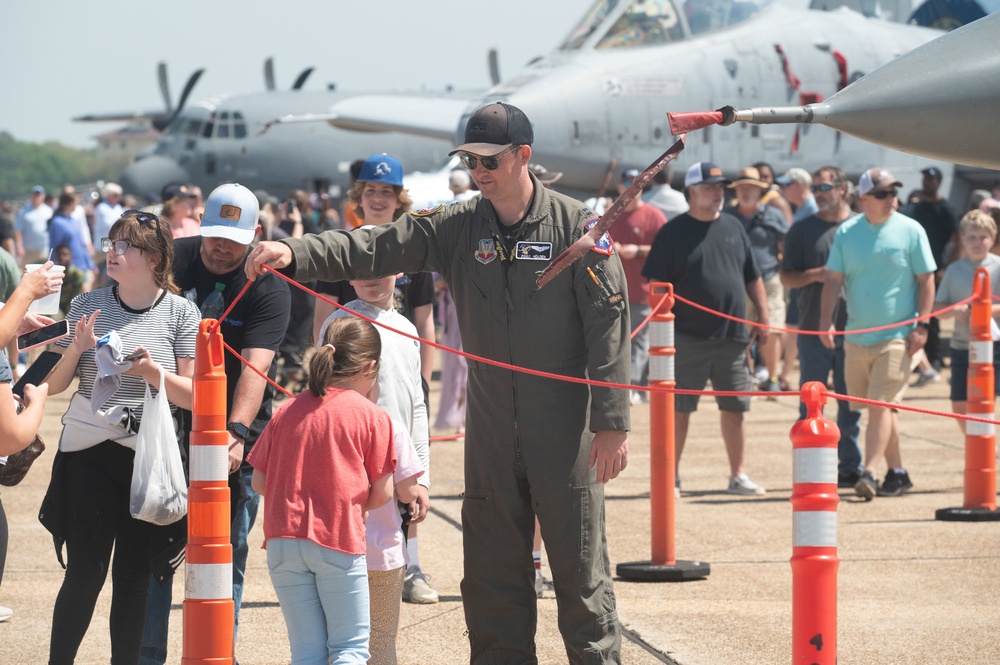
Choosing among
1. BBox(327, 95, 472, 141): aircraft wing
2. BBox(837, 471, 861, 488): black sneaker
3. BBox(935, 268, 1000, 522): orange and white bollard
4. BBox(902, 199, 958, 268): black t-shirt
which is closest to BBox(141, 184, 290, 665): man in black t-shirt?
BBox(935, 268, 1000, 522): orange and white bollard

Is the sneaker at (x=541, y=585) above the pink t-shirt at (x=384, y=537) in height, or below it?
below

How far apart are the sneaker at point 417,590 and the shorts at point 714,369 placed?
2966mm

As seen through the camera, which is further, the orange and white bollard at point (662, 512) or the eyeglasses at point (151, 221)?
the orange and white bollard at point (662, 512)

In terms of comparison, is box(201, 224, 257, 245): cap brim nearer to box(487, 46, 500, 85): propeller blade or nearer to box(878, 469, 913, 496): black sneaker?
box(878, 469, 913, 496): black sneaker

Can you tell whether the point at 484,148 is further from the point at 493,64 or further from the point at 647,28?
the point at 493,64

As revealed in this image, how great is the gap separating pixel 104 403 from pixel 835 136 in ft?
52.3

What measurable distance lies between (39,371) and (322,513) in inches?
47.3

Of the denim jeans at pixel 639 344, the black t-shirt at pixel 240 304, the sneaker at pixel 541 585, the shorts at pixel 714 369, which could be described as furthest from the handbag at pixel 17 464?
the denim jeans at pixel 639 344

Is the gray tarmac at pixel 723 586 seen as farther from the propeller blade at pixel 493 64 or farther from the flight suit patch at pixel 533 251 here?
the propeller blade at pixel 493 64

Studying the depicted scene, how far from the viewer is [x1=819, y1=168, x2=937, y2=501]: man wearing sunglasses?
8781mm

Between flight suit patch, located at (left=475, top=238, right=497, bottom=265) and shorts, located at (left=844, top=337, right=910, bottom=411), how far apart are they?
475 centimetres

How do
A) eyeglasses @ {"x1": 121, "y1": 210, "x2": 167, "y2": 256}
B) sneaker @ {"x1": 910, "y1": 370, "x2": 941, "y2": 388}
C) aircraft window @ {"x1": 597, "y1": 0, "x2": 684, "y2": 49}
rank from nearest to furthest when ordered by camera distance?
eyeglasses @ {"x1": 121, "y1": 210, "x2": 167, "y2": 256}
sneaker @ {"x1": 910, "y1": 370, "x2": 941, "y2": 388}
aircraft window @ {"x1": 597, "y1": 0, "x2": 684, "y2": 49}

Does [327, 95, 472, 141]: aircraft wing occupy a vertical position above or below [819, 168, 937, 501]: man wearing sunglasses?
above

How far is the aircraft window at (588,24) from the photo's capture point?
18234mm
